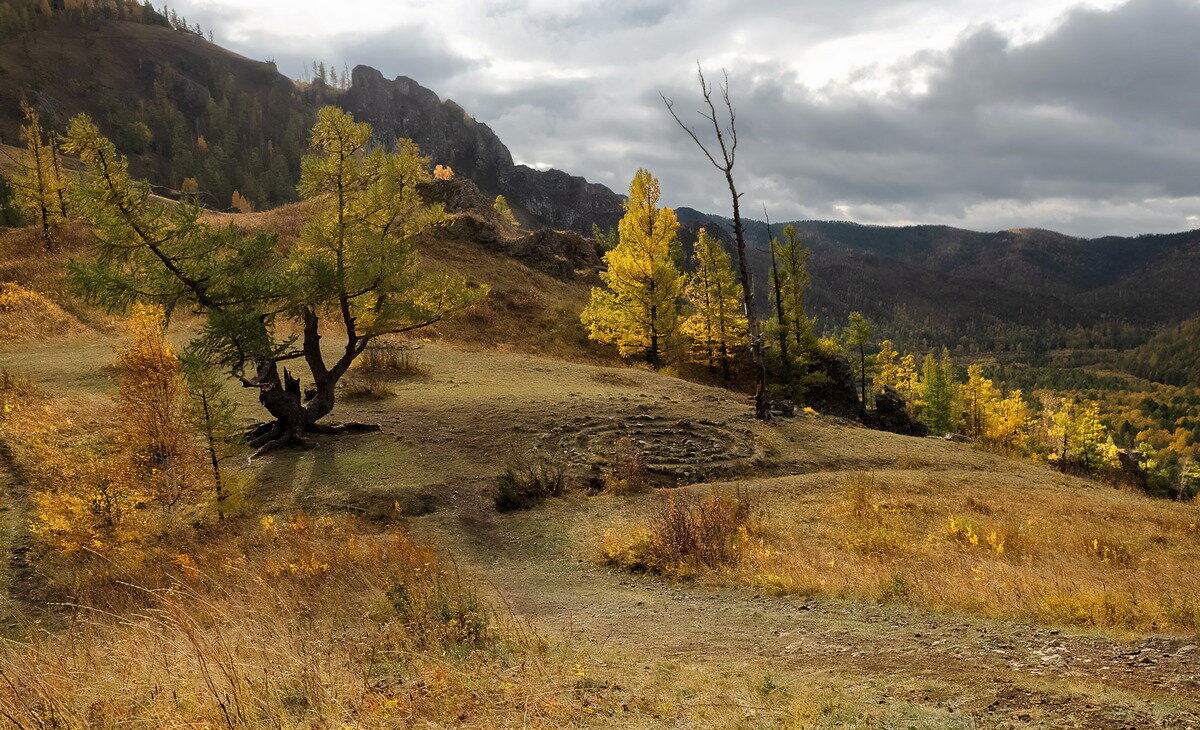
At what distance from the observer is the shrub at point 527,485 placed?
15945 millimetres

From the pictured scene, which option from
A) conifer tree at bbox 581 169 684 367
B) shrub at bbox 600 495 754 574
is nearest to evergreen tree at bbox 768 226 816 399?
conifer tree at bbox 581 169 684 367

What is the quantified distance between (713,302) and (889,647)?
1355 inches

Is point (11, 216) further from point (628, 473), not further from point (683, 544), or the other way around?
point (683, 544)

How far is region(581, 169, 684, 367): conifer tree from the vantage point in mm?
35562

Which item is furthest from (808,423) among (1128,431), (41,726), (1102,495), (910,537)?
(1128,431)

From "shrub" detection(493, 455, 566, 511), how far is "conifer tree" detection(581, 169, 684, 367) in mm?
20454

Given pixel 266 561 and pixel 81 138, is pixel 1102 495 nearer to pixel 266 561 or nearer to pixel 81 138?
pixel 266 561

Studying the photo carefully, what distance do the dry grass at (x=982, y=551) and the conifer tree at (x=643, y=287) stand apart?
65.4 ft

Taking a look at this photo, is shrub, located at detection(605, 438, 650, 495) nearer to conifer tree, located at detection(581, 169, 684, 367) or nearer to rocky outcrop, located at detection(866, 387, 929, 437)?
conifer tree, located at detection(581, 169, 684, 367)

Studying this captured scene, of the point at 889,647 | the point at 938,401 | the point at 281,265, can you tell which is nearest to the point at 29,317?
the point at 281,265

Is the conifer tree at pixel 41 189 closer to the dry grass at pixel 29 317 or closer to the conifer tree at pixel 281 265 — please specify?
the dry grass at pixel 29 317

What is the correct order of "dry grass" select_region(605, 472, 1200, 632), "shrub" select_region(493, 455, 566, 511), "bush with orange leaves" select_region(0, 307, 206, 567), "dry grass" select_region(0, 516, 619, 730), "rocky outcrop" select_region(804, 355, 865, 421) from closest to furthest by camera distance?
"dry grass" select_region(0, 516, 619, 730), "dry grass" select_region(605, 472, 1200, 632), "bush with orange leaves" select_region(0, 307, 206, 567), "shrub" select_region(493, 455, 566, 511), "rocky outcrop" select_region(804, 355, 865, 421)

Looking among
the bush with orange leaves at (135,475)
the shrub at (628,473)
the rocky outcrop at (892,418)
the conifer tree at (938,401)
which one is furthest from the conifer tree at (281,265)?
the conifer tree at (938,401)

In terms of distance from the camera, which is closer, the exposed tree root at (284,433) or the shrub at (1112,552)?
the shrub at (1112,552)
